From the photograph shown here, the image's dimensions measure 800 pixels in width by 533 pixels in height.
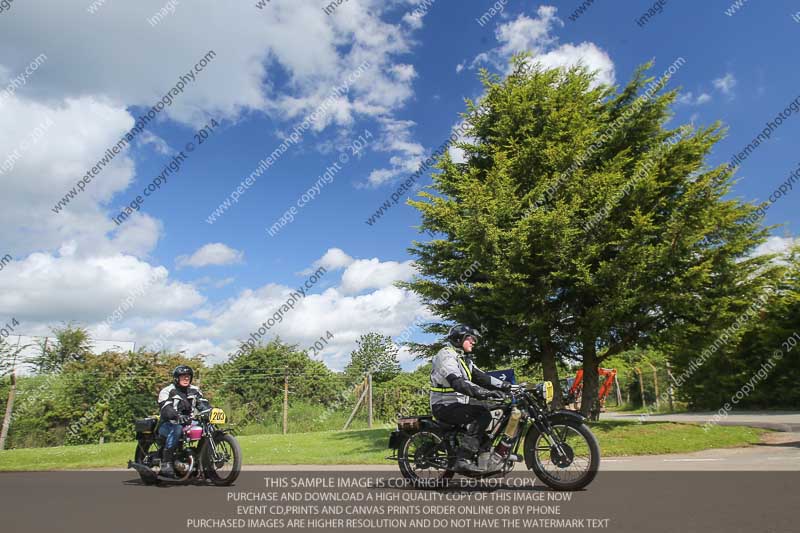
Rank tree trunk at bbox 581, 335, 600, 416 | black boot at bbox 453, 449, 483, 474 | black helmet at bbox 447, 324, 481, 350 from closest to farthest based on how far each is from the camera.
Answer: black boot at bbox 453, 449, 483, 474 < black helmet at bbox 447, 324, 481, 350 < tree trunk at bbox 581, 335, 600, 416

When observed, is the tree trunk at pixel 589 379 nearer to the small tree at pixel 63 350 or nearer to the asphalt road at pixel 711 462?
the asphalt road at pixel 711 462

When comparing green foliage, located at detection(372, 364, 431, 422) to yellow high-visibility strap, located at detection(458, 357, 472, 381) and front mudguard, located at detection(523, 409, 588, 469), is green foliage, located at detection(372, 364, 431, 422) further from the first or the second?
front mudguard, located at detection(523, 409, 588, 469)

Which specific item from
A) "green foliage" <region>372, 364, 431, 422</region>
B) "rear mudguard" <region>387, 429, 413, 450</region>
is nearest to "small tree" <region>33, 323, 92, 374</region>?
"green foliage" <region>372, 364, 431, 422</region>

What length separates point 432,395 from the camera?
6.29 metres

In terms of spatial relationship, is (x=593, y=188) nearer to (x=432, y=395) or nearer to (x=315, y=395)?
(x=432, y=395)

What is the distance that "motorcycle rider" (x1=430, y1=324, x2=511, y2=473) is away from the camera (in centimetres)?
588

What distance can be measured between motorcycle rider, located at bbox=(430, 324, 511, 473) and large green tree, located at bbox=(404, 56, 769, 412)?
21.5ft

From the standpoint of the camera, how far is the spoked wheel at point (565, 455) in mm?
5438

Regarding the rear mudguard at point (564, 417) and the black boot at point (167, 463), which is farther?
the black boot at point (167, 463)

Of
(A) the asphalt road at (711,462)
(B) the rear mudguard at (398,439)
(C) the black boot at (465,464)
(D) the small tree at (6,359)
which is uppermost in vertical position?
(D) the small tree at (6,359)

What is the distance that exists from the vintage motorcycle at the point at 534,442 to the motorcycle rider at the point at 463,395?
10 cm

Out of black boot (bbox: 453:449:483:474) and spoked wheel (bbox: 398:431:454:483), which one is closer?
black boot (bbox: 453:449:483:474)

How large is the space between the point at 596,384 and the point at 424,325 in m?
5.41

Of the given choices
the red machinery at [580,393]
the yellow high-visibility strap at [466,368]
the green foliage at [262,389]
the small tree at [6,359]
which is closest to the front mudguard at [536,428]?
the yellow high-visibility strap at [466,368]
